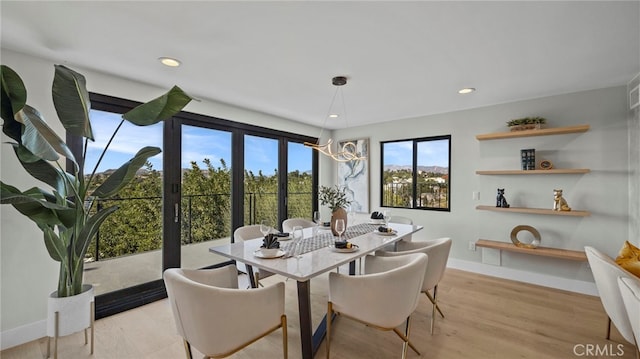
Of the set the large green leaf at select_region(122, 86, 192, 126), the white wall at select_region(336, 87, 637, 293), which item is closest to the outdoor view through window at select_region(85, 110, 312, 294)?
the large green leaf at select_region(122, 86, 192, 126)

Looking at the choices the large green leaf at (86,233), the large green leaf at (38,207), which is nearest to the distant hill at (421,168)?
the large green leaf at (86,233)

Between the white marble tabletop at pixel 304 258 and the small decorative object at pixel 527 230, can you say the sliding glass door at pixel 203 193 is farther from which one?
the small decorative object at pixel 527 230

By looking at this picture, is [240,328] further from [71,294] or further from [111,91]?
[111,91]

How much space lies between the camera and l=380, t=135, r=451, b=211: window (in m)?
4.39

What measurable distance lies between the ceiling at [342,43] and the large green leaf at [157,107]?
431 millimetres

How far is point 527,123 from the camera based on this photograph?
354 cm

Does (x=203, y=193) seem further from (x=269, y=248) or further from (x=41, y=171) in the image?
(x=269, y=248)

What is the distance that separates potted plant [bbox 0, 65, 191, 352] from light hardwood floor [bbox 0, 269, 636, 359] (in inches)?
22.4

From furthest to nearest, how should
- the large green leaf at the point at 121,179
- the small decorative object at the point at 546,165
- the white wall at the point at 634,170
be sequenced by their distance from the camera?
the small decorative object at the point at 546,165 < the white wall at the point at 634,170 < the large green leaf at the point at 121,179

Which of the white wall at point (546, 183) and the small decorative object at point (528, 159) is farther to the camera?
the small decorative object at point (528, 159)

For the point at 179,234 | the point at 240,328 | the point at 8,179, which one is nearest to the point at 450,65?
the point at 240,328

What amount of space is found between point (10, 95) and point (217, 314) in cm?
192

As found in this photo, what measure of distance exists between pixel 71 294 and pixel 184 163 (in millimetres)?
1755

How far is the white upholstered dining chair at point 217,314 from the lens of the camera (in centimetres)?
146
